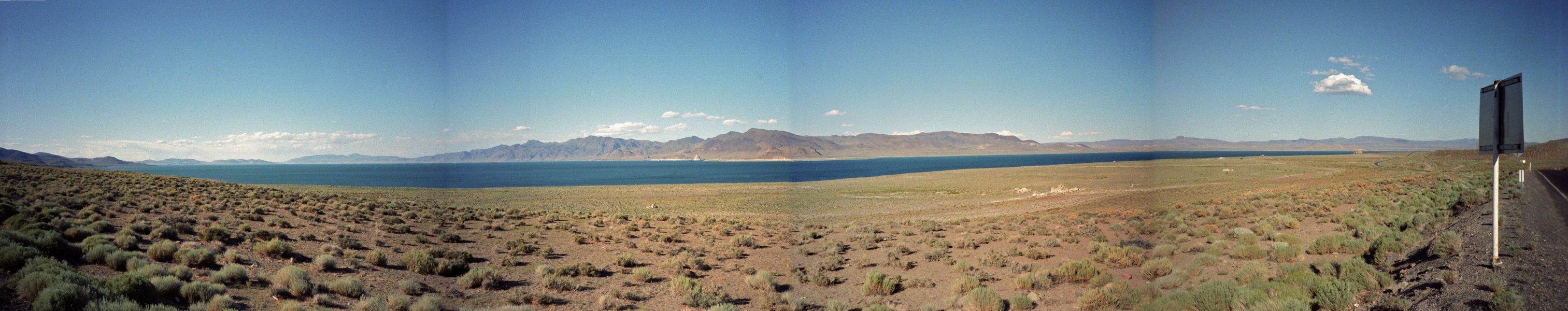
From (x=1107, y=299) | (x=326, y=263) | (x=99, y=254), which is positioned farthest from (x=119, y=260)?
(x=1107, y=299)

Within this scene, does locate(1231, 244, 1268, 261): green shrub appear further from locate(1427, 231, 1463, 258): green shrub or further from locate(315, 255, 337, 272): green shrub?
locate(315, 255, 337, 272): green shrub

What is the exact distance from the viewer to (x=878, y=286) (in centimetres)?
827

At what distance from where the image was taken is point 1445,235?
748cm

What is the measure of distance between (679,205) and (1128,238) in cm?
2192

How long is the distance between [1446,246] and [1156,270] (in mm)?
3181

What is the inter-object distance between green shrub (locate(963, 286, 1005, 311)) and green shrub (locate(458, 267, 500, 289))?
260 inches

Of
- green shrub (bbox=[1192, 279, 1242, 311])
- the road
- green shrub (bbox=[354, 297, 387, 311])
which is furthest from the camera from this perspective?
the road

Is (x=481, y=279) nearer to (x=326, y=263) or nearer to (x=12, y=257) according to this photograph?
(x=326, y=263)

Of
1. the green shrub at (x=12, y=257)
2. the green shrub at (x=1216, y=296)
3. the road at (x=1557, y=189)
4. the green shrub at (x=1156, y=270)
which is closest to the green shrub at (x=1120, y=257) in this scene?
the green shrub at (x=1156, y=270)

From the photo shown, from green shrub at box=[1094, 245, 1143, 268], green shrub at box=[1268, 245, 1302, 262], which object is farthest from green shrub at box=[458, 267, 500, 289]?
green shrub at box=[1268, 245, 1302, 262]

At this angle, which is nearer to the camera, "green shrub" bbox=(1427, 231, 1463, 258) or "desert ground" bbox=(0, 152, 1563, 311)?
"desert ground" bbox=(0, 152, 1563, 311)

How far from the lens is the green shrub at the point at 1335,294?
212 inches

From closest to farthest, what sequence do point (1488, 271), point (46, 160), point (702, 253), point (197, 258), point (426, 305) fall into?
point (1488, 271) → point (426, 305) → point (197, 258) → point (702, 253) → point (46, 160)

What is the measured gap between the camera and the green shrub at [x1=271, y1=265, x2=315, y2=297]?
6707 mm
